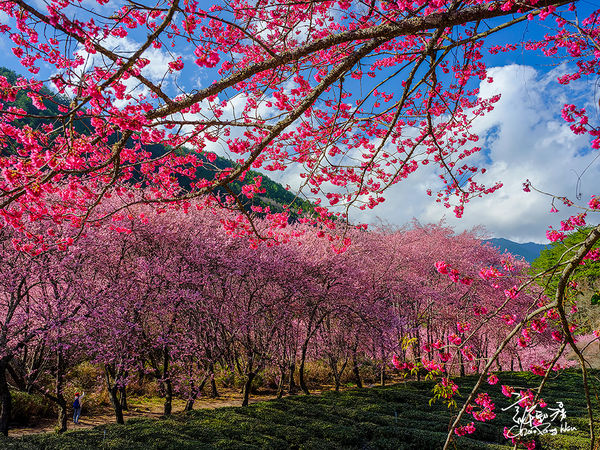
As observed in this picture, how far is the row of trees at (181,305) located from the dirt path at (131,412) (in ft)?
2.33

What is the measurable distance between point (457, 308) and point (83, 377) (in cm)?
1939

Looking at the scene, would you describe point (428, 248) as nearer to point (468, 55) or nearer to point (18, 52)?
point (468, 55)

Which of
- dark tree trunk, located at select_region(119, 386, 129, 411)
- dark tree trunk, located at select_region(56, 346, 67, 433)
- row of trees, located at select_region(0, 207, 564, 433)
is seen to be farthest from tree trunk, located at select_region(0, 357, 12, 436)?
dark tree trunk, located at select_region(119, 386, 129, 411)

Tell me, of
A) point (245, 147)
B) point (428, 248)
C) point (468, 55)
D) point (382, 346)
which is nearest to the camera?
point (468, 55)

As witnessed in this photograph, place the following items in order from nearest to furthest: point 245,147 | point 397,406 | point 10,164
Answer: point 10,164 < point 245,147 < point 397,406

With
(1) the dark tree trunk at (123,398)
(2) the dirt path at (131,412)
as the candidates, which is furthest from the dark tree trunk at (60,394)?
(1) the dark tree trunk at (123,398)

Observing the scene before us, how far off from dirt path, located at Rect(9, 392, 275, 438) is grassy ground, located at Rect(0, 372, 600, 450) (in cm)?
352

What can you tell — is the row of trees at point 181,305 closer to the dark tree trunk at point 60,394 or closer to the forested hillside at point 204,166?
the dark tree trunk at point 60,394

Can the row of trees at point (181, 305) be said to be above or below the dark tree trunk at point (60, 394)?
above

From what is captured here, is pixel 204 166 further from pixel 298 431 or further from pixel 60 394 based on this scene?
pixel 60 394

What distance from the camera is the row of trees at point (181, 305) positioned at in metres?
9.53

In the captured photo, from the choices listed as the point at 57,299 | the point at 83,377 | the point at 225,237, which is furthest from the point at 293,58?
the point at 83,377

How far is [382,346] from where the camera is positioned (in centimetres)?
1564

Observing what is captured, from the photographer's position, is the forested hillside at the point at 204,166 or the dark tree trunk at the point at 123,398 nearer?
the forested hillside at the point at 204,166
